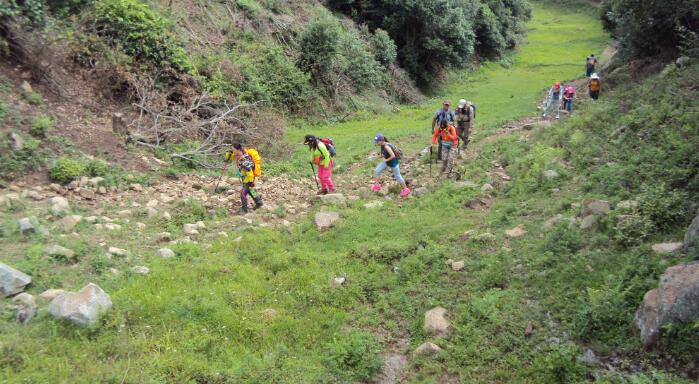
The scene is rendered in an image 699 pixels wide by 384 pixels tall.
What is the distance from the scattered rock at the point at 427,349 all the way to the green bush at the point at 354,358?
0.53 m

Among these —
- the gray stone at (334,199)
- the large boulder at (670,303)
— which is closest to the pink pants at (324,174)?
the gray stone at (334,199)

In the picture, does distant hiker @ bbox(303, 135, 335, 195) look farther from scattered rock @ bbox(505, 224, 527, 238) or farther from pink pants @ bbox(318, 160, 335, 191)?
scattered rock @ bbox(505, 224, 527, 238)

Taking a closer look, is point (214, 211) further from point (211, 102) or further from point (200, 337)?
point (211, 102)

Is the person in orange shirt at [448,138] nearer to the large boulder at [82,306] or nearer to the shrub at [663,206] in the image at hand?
the shrub at [663,206]

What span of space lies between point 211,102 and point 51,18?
4.97 meters

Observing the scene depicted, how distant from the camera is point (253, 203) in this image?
12406 millimetres

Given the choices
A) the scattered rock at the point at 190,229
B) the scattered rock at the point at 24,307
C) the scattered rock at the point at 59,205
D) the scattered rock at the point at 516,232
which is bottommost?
the scattered rock at the point at 190,229

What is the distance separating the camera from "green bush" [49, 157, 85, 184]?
36.7ft

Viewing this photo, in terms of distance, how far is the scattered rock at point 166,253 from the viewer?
356 inches

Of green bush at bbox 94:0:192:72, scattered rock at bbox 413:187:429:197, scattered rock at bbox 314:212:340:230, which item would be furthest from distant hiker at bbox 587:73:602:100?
green bush at bbox 94:0:192:72

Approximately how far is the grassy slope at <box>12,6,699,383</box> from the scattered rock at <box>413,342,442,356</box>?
13 cm

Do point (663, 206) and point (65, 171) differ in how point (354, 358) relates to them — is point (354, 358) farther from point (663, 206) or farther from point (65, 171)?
point (65, 171)

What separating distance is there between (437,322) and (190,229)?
5527 millimetres

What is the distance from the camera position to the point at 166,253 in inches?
358
